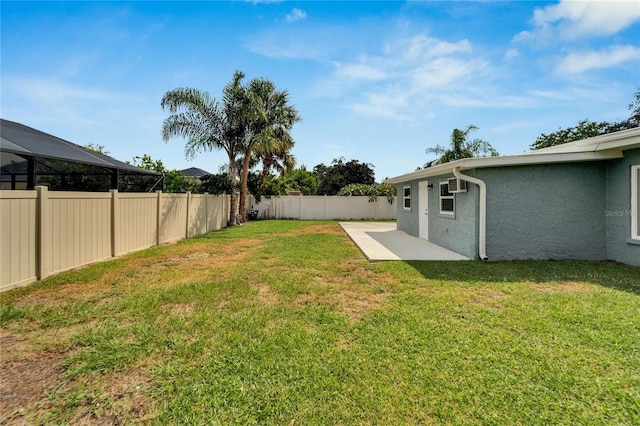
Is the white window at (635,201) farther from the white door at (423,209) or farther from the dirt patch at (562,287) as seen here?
the white door at (423,209)

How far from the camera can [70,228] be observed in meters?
5.77

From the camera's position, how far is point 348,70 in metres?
10.8

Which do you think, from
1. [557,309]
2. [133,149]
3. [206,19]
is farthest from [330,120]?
[557,309]

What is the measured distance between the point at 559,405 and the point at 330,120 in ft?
51.1

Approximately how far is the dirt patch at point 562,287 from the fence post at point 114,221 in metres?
8.97

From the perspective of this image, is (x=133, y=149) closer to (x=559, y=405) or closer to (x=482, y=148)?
(x=559, y=405)

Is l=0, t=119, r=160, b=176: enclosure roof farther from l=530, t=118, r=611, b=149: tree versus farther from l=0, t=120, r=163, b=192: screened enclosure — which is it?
l=530, t=118, r=611, b=149: tree

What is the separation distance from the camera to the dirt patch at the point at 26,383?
2043mm

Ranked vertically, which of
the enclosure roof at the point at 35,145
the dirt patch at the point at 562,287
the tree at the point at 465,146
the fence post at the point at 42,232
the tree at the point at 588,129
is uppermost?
the tree at the point at 588,129

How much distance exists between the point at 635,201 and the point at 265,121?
46.6 ft

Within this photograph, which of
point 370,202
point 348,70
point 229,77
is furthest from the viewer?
point 370,202

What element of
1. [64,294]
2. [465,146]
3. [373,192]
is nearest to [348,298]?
[64,294]

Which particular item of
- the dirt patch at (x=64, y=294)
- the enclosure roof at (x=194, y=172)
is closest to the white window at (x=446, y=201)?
the dirt patch at (x=64, y=294)

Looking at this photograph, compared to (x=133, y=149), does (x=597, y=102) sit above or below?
above
